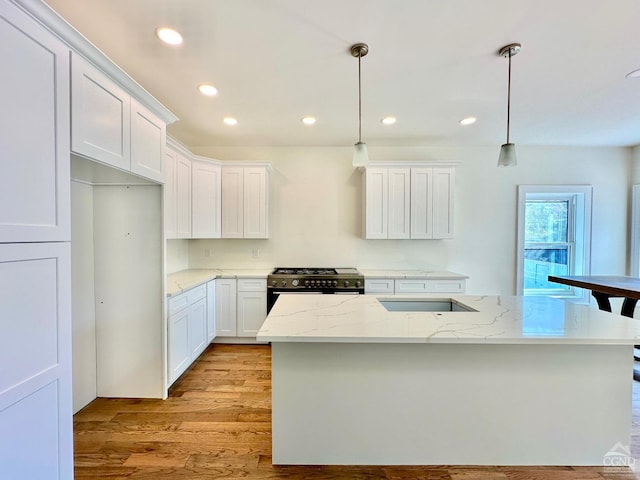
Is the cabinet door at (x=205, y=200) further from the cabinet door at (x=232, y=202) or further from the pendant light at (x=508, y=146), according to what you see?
the pendant light at (x=508, y=146)

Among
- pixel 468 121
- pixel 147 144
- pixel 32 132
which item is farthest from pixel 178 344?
pixel 468 121

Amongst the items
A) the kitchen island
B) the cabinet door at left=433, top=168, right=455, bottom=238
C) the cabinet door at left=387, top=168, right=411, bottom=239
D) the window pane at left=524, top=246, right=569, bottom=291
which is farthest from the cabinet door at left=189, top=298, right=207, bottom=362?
the window pane at left=524, top=246, right=569, bottom=291

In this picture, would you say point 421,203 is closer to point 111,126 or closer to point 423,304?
point 423,304

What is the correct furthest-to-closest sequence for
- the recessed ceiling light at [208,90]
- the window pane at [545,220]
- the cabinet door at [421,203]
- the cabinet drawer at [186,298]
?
the window pane at [545,220], the cabinet door at [421,203], the cabinet drawer at [186,298], the recessed ceiling light at [208,90]

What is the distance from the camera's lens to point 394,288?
340 cm

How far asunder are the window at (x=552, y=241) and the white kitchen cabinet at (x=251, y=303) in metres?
3.53

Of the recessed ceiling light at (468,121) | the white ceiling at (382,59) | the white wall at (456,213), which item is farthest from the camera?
the white wall at (456,213)

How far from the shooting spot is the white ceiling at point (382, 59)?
61.2 inches

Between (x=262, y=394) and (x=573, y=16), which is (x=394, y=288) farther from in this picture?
(x=573, y=16)

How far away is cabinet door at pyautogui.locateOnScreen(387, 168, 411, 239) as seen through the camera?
3637mm

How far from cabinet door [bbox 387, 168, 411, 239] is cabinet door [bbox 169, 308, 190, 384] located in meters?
2.54

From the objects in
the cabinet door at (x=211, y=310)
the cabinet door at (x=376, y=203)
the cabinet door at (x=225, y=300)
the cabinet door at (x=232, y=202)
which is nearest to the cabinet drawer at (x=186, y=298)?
the cabinet door at (x=211, y=310)

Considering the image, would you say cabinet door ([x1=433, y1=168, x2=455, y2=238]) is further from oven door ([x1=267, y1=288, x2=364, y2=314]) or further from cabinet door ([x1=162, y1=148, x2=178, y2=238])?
cabinet door ([x1=162, y1=148, x2=178, y2=238])

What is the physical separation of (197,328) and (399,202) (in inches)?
110
